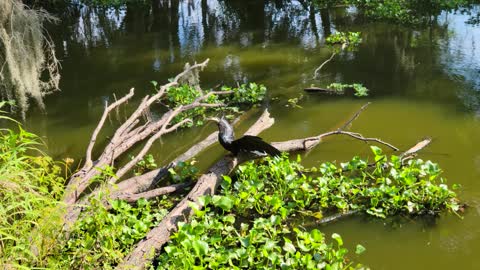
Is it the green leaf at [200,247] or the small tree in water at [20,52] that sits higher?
the small tree in water at [20,52]

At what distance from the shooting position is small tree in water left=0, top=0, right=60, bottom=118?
6.82 metres

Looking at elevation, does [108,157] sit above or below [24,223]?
below

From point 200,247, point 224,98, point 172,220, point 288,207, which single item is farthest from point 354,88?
point 200,247

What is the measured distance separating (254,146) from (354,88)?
3344 millimetres

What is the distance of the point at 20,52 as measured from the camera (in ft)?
23.3

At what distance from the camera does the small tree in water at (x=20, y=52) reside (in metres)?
6.82

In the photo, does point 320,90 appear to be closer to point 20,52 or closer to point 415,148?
point 415,148

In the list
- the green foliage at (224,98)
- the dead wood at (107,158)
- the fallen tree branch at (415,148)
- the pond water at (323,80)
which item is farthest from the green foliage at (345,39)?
the fallen tree branch at (415,148)

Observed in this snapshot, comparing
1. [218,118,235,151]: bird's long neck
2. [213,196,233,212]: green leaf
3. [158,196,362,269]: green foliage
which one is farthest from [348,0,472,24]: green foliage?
[158,196,362,269]: green foliage

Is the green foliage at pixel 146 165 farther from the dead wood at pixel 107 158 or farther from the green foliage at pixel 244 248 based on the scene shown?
the green foliage at pixel 244 248

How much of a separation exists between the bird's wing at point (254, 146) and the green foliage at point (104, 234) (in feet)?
3.36

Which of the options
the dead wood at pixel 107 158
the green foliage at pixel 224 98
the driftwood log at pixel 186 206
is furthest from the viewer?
the green foliage at pixel 224 98

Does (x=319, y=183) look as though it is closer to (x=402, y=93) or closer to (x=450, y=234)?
(x=450, y=234)

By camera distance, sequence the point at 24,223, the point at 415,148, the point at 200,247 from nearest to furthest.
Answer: the point at 24,223 → the point at 200,247 → the point at 415,148
